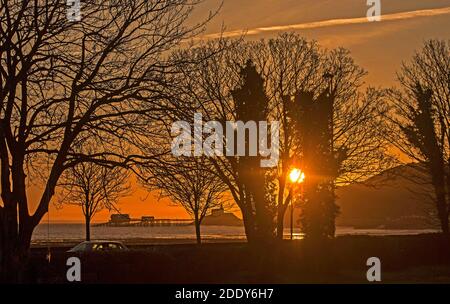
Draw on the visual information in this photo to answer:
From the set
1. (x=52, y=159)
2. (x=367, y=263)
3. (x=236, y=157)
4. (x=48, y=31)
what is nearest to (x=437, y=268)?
(x=367, y=263)

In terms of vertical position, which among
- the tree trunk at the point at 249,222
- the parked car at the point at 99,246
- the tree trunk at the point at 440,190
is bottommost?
the parked car at the point at 99,246

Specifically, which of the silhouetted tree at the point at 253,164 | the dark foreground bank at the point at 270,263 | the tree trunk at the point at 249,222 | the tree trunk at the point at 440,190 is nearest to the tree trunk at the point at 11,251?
the dark foreground bank at the point at 270,263

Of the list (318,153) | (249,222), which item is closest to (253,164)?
(249,222)

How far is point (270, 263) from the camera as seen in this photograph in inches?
1241

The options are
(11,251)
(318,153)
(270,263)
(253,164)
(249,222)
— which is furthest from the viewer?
(318,153)

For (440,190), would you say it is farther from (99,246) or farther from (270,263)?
(99,246)

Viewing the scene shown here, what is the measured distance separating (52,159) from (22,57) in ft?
11.7

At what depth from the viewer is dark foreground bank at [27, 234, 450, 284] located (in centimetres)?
2389

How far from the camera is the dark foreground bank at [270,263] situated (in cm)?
2389

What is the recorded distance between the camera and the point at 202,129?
2012cm

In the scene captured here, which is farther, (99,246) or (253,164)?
(253,164)

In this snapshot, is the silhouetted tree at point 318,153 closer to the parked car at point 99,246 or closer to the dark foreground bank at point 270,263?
the dark foreground bank at point 270,263
